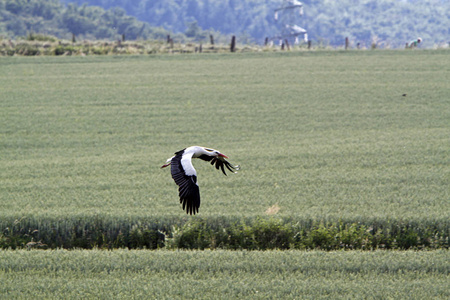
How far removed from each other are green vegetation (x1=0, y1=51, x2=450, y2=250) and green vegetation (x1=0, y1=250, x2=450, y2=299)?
0.97 metres

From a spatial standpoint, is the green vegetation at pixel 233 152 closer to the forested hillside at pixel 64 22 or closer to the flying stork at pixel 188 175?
the flying stork at pixel 188 175

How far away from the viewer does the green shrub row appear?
26.2 ft

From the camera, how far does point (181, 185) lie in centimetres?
416

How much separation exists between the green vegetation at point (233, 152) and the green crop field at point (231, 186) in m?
0.04

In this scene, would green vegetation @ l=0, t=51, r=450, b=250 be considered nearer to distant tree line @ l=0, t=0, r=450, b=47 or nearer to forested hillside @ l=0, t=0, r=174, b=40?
forested hillside @ l=0, t=0, r=174, b=40

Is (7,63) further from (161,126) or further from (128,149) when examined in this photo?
(128,149)

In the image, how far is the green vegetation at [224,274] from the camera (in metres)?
6.09

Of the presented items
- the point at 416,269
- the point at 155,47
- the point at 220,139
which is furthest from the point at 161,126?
the point at 155,47

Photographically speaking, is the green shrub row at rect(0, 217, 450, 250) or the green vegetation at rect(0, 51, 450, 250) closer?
the green shrub row at rect(0, 217, 450, 250)

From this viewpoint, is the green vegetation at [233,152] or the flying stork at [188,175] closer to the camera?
the flying stork at [188,175]

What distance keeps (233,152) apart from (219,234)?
5051mm

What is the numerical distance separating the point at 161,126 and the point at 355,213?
8.91m

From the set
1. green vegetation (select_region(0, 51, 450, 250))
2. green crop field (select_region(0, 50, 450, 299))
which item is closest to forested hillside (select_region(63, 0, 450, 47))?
green vegetation (select_region(0, 51, 450, 250))

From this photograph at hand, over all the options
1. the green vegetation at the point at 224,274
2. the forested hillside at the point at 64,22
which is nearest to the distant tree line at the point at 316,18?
the forested hillside at the point at 64,22
